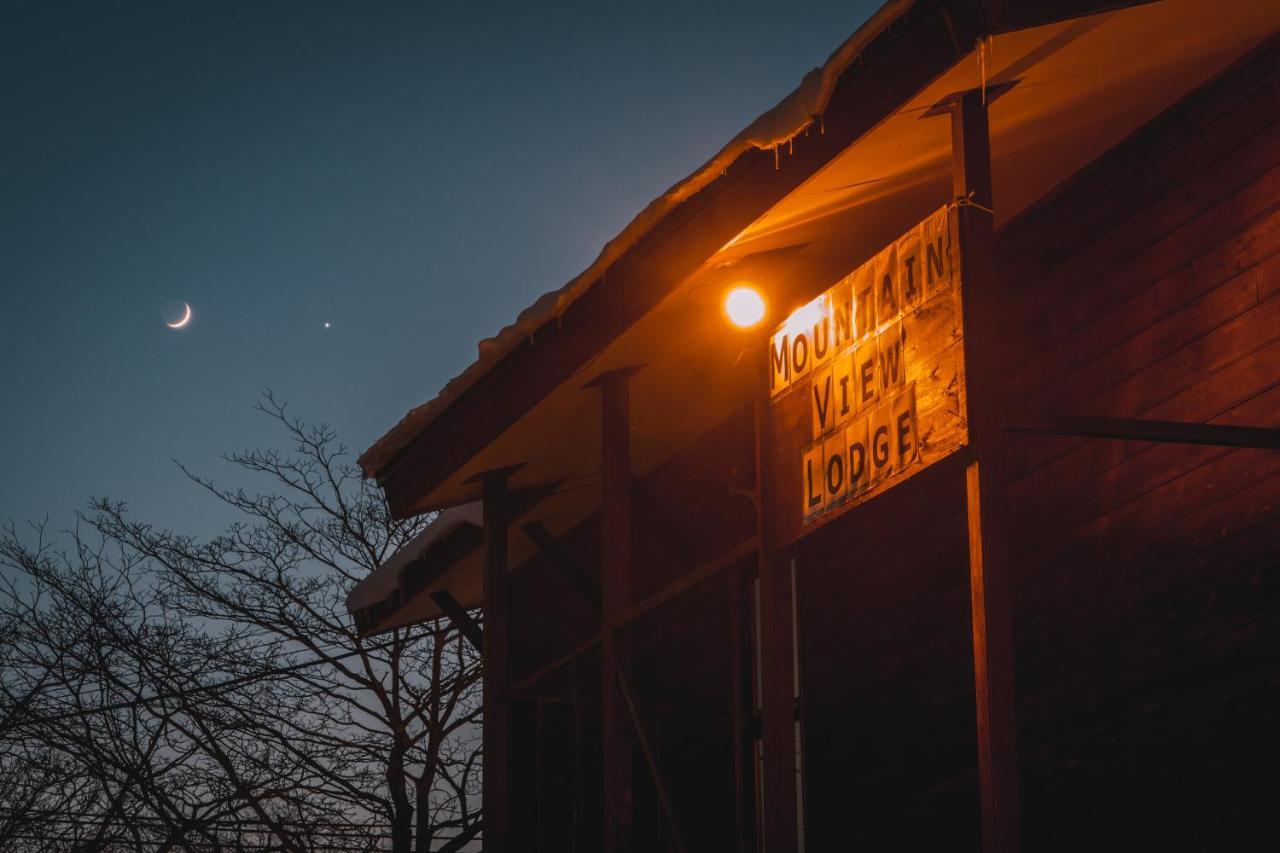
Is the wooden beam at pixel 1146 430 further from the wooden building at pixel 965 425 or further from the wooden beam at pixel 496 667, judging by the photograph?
the wooden beam at pixel 496 667

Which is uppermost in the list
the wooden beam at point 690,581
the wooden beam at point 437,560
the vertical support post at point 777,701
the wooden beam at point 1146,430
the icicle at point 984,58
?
the wooden beam at point 437,560

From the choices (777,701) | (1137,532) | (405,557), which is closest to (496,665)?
(405,557)

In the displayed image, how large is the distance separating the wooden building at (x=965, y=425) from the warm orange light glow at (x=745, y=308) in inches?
4.1

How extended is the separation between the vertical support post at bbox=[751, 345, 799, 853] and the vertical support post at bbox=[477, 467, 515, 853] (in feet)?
11.0

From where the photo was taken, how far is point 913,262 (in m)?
5.70

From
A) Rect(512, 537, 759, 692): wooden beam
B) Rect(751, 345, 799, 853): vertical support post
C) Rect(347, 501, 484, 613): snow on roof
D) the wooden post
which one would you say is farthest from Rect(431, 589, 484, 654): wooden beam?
Rect(751, 345, 799, 853): vertical support post

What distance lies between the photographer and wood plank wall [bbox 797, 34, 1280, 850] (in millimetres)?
6395

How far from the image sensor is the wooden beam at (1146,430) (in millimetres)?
5309

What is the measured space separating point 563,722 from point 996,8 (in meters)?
8.36

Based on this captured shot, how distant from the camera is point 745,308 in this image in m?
6.89

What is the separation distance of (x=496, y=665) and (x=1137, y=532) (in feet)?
14.0

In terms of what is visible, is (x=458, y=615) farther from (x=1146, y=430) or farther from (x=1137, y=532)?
(x=1146, y=430)

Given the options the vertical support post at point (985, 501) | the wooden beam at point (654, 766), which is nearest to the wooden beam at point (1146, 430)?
the vertical support post at point (985, 501)

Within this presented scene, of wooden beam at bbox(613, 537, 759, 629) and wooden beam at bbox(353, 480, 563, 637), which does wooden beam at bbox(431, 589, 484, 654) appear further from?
wooden beam at bbox(613, 537, 759, 629)
